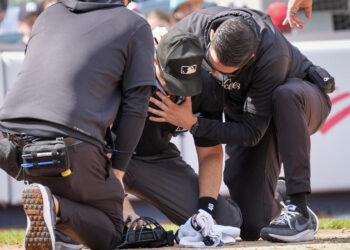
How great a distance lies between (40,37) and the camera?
4117 mm

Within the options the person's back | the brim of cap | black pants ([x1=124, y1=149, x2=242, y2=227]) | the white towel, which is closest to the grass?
black pants ([x1=124, y1=149, x2=242, y2=227])

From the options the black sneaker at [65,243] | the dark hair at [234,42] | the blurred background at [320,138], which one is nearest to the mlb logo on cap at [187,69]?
the dark hair at [234,42]

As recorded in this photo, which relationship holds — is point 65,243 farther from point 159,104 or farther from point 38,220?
point 159,104

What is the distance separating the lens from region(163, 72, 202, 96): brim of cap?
4523 mm

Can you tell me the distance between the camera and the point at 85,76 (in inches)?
155

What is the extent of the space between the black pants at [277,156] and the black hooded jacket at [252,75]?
0.09 metres

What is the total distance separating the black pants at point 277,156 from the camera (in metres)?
4.76

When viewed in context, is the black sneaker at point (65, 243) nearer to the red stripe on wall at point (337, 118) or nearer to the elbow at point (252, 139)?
the elbow at point (252, 139)

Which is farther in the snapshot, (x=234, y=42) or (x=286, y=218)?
(x=286, y=218)

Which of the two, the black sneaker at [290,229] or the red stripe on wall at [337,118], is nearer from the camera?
the black sneaker at [290,229]

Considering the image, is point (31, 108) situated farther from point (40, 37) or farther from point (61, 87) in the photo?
point (40, 37)

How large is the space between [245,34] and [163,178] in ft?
4.38

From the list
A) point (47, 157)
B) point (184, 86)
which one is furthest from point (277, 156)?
point (47, 157)

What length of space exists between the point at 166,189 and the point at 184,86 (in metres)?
1.09
